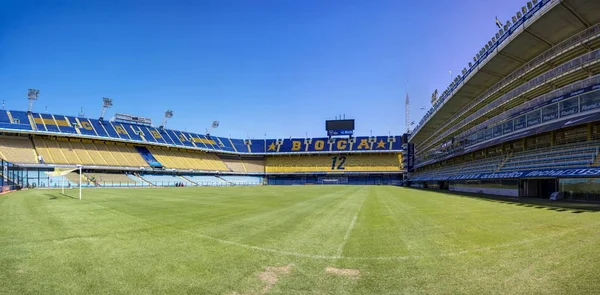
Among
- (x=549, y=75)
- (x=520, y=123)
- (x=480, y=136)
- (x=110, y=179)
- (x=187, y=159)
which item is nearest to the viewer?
(x=549, y=75)

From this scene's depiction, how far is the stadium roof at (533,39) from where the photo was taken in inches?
835

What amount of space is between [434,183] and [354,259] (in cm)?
5748

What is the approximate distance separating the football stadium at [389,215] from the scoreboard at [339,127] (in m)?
38.4

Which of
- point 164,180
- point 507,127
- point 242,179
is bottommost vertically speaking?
point 242,179

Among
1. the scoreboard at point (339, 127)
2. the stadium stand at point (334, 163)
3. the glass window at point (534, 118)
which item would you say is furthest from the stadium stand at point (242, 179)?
the glass window at point (534, 118)

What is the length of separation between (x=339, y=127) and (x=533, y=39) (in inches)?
2999

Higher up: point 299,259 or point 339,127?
point 339,127

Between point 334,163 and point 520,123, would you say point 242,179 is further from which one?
point 520,123

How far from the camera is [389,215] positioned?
43.8 ft

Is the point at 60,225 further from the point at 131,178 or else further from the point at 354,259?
the point at 131,178

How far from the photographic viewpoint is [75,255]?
6059 millimetres

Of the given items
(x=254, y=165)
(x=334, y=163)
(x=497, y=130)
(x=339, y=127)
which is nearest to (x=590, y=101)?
(x=497, y=130)

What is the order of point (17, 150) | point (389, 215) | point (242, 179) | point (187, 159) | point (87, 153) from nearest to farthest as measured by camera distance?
point (389, 215) → point (17, 150) → point (87, 153) → point (187, 159) → point (242, 179)

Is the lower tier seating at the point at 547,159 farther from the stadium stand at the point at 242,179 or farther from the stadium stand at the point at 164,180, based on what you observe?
the stadium stand at the point at 242,179
